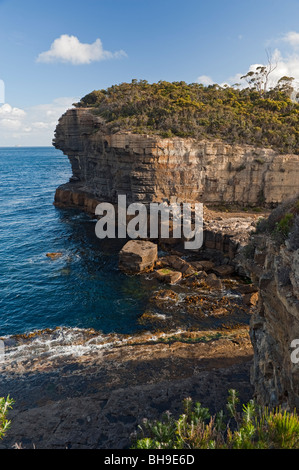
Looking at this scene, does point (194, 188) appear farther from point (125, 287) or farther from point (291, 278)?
point (291, 278)

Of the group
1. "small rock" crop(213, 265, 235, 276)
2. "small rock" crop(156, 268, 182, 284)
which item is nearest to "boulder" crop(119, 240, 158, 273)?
"small rock" crop(156, 268, 182, 284)

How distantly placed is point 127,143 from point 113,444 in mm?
33099

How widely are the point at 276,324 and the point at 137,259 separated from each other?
20.6 metres

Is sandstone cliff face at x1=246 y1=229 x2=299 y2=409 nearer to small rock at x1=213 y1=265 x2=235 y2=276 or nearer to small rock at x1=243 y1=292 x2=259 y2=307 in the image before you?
small rock at x1=243 y1=292 x2=259 y2=307

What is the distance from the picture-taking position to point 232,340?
1862cm

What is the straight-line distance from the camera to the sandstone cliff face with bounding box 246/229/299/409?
7938mm

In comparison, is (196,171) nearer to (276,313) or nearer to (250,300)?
(250,300)

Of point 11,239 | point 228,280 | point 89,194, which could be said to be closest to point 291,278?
point 228,280

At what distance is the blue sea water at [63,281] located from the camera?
2248 cm

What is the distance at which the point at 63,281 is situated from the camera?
28.2 meters

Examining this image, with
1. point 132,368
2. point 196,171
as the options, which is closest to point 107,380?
point 132,368

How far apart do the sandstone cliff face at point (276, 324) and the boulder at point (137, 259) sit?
17699mm

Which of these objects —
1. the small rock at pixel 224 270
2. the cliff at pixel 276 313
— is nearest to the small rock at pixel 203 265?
the small rock at pixel 224 270
